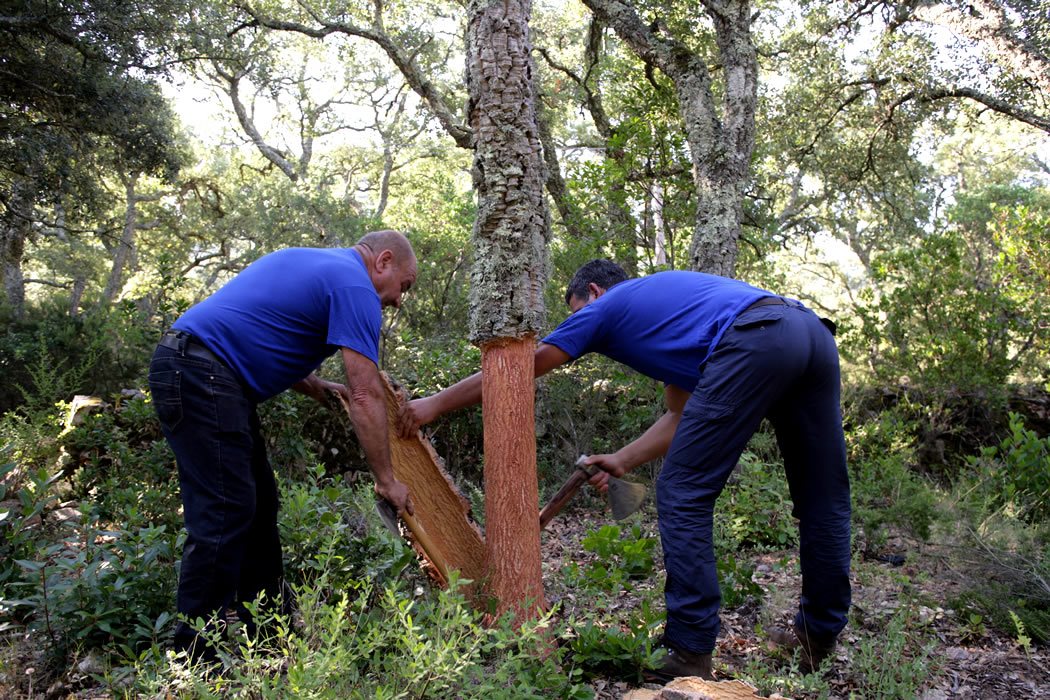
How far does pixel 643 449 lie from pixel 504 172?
161cm

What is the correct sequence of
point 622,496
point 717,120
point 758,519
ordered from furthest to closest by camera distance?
1. point 717,120
2. point 758,519
3. point 622,496

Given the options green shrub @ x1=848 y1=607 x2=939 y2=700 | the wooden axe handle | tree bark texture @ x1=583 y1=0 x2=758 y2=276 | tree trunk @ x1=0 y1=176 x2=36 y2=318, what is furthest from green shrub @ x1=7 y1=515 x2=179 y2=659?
tree trunk @ x1=0 y1=176 x2=36 y2=318

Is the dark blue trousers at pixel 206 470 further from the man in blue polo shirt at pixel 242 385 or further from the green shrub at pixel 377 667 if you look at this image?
the green shrub at pixel 377 667

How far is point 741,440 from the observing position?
10.3 ft

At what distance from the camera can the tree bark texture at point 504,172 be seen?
3.36 metres

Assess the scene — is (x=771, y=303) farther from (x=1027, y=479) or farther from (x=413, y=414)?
(x=1027, y=479)

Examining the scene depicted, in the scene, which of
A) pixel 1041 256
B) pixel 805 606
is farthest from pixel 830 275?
pixel 805 606

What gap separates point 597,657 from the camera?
3.08 meters

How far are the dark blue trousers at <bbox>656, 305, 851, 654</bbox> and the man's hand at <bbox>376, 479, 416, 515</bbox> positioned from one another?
1122 millimetres

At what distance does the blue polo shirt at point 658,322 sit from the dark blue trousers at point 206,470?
1.46m

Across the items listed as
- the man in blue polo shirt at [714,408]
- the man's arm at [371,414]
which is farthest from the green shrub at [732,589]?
the man's arm at [371,414]

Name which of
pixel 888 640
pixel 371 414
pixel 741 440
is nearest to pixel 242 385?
pixel 371 414

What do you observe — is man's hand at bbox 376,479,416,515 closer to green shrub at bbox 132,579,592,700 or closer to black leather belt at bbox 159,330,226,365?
green shrub at bbox 132,579,592,700

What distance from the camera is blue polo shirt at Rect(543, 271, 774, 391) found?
336 cm
